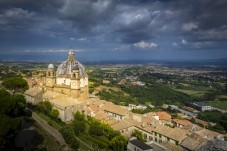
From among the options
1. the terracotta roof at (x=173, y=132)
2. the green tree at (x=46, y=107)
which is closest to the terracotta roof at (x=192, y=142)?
the terracotta roof at (x=173, y=132)

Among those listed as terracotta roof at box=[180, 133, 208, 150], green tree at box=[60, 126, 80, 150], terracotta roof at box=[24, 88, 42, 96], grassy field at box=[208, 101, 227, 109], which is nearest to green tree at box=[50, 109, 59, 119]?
terracotta roof at box=[24, 88, 42, 96]

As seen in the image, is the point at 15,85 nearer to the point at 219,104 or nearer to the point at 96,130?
the point at 96,130

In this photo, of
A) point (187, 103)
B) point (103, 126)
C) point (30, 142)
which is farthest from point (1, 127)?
point (187, 103)

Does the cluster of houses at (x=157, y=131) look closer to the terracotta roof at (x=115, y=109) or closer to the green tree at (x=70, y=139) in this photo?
the terracotta roof at (x=115, y=109)

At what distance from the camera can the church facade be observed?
46.5 metres

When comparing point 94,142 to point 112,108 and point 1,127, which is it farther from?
point 112,108

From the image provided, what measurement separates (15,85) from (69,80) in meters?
11.1

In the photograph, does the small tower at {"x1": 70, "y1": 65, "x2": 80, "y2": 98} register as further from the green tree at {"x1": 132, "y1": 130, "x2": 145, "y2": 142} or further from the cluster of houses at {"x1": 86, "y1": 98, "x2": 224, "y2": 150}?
the green tree at {"x1": 132, "y1": 130, "x2": 145, "y2": 142}

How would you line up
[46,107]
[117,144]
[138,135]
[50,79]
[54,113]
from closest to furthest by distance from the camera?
[117,144] < [54,113] < [138,135] < [46,107] < [50,79]

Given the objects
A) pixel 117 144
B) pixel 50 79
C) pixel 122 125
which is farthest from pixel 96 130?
pixel 50 79

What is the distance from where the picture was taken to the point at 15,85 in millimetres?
48438

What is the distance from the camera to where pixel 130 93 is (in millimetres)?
98188

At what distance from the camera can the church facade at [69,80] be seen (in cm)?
4647

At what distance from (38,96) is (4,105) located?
2238 centimetres
